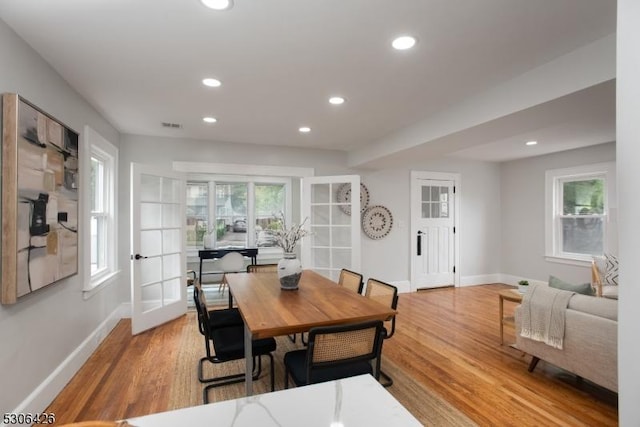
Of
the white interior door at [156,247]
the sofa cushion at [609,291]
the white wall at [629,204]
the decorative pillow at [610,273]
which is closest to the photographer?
the white wall at [629,204]

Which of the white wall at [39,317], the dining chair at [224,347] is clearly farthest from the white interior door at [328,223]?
the white wall at [39,317]

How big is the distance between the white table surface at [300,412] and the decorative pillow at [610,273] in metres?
4.45

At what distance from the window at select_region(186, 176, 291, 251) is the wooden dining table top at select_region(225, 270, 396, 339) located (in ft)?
12.7

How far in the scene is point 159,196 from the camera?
157 inches

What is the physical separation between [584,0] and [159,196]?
4.07 metres

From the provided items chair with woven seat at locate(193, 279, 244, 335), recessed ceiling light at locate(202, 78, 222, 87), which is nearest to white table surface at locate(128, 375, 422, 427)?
chair with woven seat at locate(193, 279, 244, 335)

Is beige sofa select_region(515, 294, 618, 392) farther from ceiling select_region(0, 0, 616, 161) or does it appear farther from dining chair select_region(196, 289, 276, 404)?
dining chair select_region(196, 289, 276, 404)

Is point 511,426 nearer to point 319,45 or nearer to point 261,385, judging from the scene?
point 261,385

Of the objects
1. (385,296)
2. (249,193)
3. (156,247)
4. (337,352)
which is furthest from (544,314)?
(249,193)

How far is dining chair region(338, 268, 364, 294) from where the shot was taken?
114 inches

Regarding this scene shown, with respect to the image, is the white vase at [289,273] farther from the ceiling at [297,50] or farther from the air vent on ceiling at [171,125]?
the air vent on ceiling at [171,125]

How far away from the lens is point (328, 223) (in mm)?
5023

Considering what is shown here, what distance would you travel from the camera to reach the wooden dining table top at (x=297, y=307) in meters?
1.83

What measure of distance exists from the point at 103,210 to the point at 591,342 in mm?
4653
